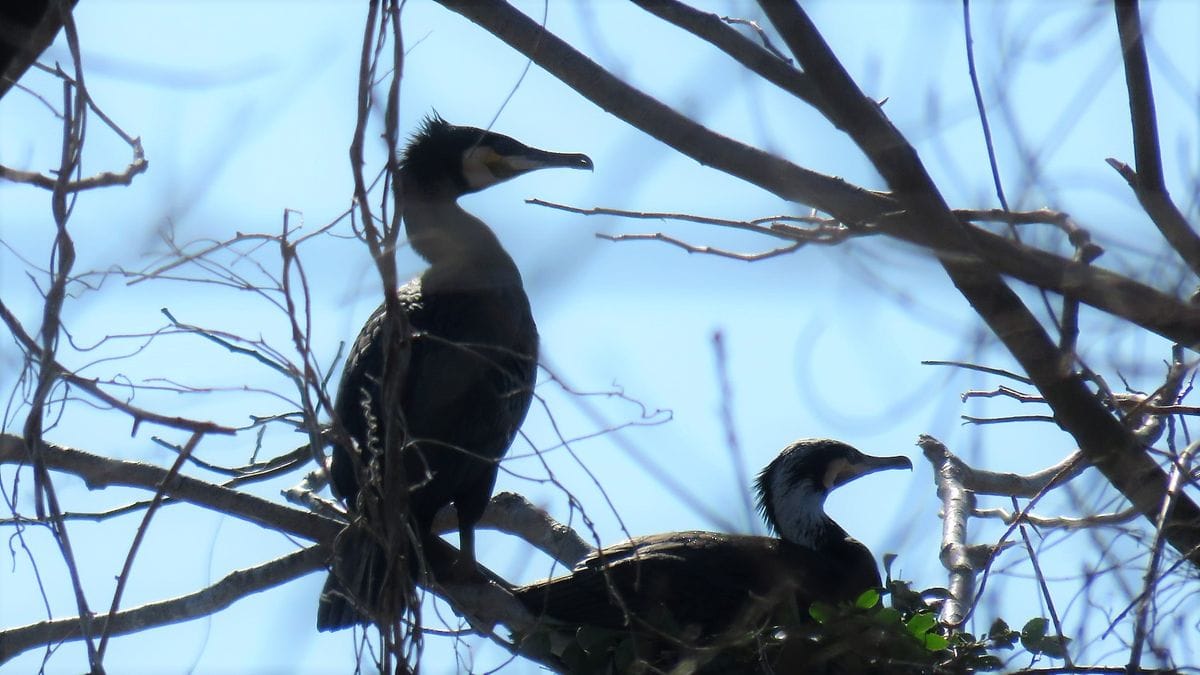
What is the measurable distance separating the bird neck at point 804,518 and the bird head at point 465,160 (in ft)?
5.36

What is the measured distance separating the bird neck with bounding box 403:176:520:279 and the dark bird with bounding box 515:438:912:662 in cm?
121

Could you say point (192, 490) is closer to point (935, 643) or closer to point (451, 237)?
point (451, 237)

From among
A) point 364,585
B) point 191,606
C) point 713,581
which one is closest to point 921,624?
point 713,581

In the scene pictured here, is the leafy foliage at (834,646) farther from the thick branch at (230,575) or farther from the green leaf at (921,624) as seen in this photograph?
the thick branch at (230,575)

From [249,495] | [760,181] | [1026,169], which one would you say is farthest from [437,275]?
[1026,169]

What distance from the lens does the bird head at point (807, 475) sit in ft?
18.0

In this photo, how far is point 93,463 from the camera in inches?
154

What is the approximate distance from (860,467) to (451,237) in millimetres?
2023

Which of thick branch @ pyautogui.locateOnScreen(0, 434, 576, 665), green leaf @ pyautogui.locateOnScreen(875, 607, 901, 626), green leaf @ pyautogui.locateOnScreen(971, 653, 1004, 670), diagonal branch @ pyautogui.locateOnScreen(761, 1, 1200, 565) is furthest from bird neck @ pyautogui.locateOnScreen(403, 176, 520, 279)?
diagonal branch @ pyautogui.locateOnScreen(761, 1, 1200, 565)

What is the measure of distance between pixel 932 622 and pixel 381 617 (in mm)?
1964

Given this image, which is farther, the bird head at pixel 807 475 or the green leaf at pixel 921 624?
the bird head at pixel 807 475

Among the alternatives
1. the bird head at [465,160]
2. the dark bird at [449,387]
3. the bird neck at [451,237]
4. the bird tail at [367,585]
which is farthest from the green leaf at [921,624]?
the bird head at [465,160]

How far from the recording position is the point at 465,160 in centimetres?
552

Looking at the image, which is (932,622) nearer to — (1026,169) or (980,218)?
(980,218)
